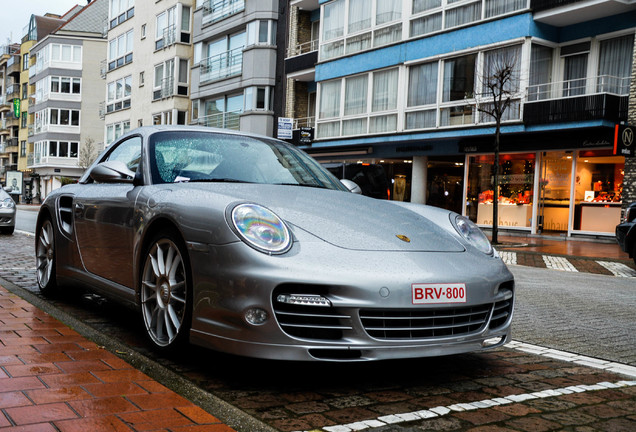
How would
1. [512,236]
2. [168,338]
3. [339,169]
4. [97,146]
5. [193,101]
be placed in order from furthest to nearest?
[97,146] < [193,101] < [339,169] < [512,236] < [168,338]

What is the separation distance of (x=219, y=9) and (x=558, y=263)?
92.1 feet

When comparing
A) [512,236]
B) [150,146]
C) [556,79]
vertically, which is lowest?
[512,236]

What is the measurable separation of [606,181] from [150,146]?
18.4 metres

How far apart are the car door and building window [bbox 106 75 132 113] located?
44.2m

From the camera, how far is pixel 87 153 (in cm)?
5881

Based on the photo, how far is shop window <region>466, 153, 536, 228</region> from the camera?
22.4 m

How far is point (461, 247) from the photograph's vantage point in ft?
13.2

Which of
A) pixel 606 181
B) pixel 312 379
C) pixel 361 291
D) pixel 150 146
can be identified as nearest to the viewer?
pixel 361 291

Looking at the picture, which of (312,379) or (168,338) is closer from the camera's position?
(312,379)

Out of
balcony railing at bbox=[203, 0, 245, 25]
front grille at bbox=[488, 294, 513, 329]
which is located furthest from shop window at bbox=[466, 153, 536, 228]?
front grille at bbox=[488, 294, 513, 329]

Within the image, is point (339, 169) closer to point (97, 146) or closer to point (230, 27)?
point (230, 27)

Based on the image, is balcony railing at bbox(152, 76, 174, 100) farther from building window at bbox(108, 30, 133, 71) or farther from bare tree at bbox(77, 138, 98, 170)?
bare tree at bbox(77, 138, 98, 170)

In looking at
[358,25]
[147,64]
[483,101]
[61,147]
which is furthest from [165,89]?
[61,147]

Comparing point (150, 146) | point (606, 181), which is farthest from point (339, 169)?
point (150, 146)
